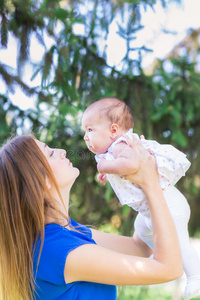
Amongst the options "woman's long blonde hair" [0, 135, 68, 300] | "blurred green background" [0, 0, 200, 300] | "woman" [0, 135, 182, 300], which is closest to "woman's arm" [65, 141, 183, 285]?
"woman" [0, 135, 182, 300]

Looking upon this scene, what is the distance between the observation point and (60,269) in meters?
1.43

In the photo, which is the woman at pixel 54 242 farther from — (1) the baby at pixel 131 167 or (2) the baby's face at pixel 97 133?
(2) the baby's face at pixel 97 133

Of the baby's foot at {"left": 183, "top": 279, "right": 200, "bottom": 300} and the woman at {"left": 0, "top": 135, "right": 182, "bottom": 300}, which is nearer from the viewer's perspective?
the woman at {"left": 0, "top": 135, "right": 182, "bottom": 300}

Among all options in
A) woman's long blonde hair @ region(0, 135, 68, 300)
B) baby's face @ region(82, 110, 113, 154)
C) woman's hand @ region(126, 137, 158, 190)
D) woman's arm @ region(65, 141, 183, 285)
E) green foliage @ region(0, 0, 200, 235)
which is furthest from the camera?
green foliage @ region(0, 0, 200, 235)

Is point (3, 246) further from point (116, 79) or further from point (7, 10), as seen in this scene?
point (116, 79)

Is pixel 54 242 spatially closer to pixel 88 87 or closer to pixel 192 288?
pixel 192 288

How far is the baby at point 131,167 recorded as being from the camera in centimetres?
173

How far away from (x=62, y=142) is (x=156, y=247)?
7.71 ft

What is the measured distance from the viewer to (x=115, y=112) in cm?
204

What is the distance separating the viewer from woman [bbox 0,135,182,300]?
4.70ft

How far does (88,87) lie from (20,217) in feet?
6.99

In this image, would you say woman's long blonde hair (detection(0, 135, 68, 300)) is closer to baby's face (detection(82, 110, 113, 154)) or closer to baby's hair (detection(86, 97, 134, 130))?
baby's face (detection(82, 110, 113, 154))

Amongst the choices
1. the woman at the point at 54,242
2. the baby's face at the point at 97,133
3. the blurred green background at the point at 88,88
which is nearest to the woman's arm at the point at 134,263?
the woman at the point at 54,242

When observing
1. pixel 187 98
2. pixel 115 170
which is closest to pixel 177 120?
pixel 187 98
